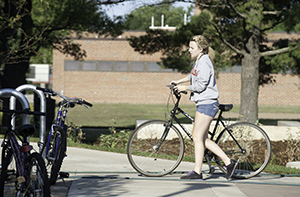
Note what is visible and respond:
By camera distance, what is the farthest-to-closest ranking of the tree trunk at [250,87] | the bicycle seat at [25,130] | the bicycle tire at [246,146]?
the tree trunk at [250,87] → the bicycle tire at [246,146] → the bicycle seat at [25,130]

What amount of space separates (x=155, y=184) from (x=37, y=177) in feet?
6.36

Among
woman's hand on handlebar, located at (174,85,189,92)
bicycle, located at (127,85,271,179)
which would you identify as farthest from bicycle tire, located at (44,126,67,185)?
woman's hand on handlebar, located at (174,85,189,92)

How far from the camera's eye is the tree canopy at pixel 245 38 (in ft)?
32.4

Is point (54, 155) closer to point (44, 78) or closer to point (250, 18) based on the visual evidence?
point (250, 18)

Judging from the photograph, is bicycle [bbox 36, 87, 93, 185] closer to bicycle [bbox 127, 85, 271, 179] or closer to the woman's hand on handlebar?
bicycle [bbox 127, 85, 271, 179]

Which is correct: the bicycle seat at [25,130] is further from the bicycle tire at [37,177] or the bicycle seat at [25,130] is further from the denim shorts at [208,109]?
the denim shorts at [208,109]

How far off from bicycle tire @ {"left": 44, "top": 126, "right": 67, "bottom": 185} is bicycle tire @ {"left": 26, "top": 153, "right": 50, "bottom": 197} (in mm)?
851

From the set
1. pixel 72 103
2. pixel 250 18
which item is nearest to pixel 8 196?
pixel 72 103

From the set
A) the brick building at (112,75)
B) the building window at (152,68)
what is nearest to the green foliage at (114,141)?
the brick building at (112,75)

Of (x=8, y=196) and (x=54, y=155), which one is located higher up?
(x=54, y=155)

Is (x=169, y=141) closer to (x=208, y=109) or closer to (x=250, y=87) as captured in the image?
(x=208, y=109)

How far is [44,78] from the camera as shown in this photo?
4709 cm

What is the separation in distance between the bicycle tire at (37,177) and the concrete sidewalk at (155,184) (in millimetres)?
1042

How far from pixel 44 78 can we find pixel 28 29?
121ft
